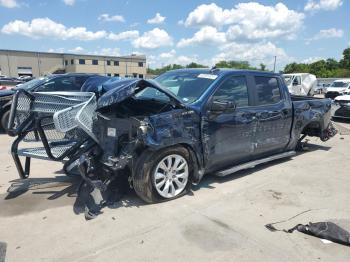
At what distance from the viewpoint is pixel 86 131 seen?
15.2 feet

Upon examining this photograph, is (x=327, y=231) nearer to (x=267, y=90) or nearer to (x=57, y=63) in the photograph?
(x=267, y=90)

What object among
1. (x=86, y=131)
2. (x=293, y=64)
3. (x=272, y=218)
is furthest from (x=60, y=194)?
(x=293, y=64)

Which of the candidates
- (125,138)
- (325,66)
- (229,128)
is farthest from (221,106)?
(325,66)

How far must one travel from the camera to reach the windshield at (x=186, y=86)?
5172 millimetres

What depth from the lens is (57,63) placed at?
260 feet

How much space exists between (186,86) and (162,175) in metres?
1.56

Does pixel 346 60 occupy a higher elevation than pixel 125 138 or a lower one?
higher

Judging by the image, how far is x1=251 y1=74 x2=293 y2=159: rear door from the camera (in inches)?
231

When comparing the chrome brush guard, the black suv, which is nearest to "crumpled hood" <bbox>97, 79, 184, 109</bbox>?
the chrome brush guard

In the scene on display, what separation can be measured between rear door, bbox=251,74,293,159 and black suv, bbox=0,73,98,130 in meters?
6.76

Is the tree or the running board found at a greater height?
the tree

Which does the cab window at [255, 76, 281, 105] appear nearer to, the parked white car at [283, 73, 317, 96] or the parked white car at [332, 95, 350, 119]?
the parked white car at [332, 95, 350, 119]

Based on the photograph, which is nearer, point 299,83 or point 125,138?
point 125,138

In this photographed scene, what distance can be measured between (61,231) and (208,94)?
8.69ft
